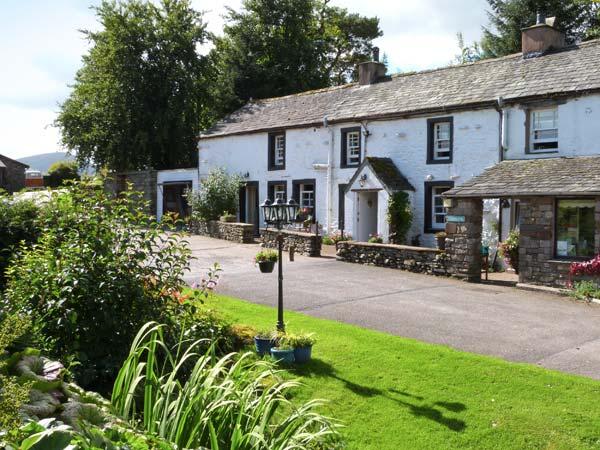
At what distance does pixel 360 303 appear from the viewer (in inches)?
492

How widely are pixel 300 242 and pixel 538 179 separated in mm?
8795

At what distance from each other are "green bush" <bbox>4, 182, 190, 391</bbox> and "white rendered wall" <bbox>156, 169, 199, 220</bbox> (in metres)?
24.2

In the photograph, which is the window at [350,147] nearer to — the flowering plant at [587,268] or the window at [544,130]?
the window at [544,130]

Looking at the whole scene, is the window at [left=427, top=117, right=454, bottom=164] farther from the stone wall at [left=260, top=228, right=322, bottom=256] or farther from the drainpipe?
the stone wall at [left=260, top=228, right=322, bottom=256]

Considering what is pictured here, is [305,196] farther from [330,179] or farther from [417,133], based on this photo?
[417,133]

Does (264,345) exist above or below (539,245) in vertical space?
below

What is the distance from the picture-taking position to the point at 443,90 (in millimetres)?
22141

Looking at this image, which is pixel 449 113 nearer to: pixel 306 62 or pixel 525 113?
pixel 525 113

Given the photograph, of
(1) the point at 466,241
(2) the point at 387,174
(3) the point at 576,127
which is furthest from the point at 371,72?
(1) the point at 466,241

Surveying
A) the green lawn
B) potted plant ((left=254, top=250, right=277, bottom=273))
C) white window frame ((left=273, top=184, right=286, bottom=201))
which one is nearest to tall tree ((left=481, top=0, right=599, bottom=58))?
Result: white window frame ((left=273, top=184, right=286, bottom=201))

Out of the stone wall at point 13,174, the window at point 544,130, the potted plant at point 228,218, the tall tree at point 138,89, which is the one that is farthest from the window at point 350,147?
the stone wall at point 13,174

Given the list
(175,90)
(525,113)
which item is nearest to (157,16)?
(175,90)

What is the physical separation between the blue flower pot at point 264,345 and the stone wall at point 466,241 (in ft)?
32.5

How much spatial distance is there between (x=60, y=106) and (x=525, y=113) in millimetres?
29019
